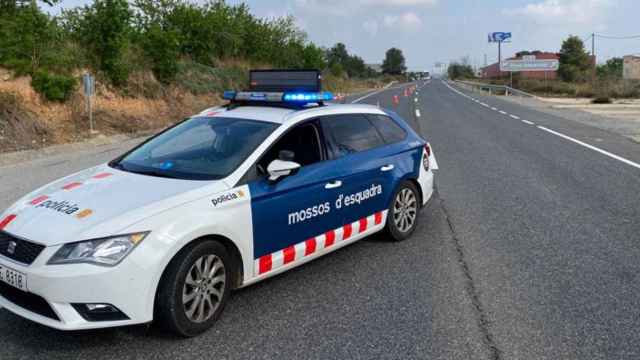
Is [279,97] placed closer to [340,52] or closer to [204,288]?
[204,288]

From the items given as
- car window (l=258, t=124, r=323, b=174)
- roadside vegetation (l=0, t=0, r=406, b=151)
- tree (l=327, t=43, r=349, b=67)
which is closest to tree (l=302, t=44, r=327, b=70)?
roadside vegetation (l=0, t=0, r=406, b=151)

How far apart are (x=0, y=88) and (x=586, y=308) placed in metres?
15.3

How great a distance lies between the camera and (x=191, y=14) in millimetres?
28844

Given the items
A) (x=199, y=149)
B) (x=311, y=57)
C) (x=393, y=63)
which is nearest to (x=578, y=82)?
(x=311, y=57)

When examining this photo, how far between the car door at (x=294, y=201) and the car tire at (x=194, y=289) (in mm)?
360

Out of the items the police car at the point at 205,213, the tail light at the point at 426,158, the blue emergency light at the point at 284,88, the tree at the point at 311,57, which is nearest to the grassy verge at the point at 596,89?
the tree at the point at 311,57

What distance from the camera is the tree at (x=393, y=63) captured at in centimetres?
17212

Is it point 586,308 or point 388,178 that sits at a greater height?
point 388,178

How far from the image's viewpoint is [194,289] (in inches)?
152

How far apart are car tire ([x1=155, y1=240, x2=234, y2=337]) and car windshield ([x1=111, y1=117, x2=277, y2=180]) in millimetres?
622

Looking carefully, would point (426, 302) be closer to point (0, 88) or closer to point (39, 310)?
point (39, 310)

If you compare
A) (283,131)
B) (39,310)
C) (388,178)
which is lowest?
(39,310)

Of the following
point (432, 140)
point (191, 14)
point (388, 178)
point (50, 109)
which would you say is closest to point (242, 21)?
point (191, 14)

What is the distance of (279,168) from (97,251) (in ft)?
4.65
